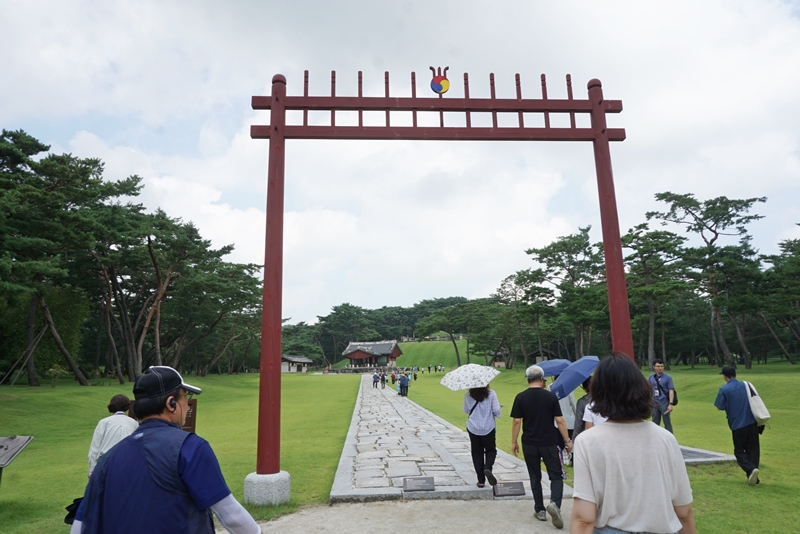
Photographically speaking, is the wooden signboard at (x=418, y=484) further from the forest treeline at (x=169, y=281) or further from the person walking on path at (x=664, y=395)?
the forest treeline at (x=169, y=281)

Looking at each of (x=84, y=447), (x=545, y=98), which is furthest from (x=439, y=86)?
(x=84, y=447)

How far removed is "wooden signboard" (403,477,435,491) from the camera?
6043 millimetres

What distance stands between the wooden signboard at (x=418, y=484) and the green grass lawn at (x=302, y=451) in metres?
1.04

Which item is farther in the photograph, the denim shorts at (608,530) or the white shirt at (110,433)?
the white shirt at (110,433)

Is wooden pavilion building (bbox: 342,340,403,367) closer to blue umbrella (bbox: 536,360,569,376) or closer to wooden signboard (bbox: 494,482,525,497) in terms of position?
blue umbrella (bbox: 536,360,569,376)

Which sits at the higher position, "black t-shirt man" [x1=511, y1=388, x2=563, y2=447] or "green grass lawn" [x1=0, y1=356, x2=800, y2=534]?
"black t-shirt man" [x1=511, y1=388, x2=563, y2=447]

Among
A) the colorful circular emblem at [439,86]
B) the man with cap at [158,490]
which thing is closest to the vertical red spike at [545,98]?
the colorful circular emblem at [439,86]

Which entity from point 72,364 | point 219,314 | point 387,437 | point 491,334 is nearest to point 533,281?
point 491,334

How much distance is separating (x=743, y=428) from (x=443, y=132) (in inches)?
224

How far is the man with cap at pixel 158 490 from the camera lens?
6.03ft

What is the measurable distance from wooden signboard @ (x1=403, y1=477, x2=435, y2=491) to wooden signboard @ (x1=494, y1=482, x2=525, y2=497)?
0.80 meters

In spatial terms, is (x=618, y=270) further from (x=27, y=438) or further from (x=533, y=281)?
(x=533, y=281)

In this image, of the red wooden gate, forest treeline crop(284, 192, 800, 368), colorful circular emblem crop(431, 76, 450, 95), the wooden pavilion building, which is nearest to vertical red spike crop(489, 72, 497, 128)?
the red wooden gate

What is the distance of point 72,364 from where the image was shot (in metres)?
24.8
